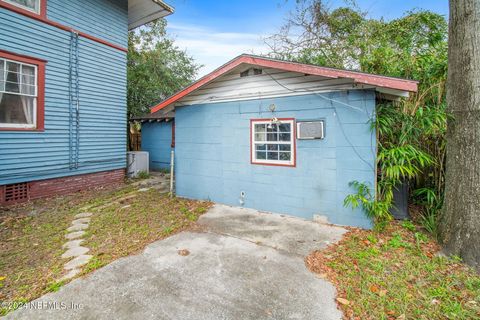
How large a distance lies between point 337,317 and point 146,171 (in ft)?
30.1

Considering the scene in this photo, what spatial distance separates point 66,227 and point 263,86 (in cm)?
484

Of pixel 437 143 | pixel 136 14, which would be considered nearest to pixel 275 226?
pixel 437 143

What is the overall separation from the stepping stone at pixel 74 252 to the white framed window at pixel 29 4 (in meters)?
6.11

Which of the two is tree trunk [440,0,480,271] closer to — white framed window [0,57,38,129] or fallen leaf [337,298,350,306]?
fallen leaf [337,298,350,306]

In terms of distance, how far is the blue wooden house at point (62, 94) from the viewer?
18.6ft

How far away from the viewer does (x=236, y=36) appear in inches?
472

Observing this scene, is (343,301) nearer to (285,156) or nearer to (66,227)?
(285,156)

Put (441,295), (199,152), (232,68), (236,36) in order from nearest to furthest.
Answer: (441,295), (232,68), (199,152), (236,36)

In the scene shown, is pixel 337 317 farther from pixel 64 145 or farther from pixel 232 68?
pixel 64 145

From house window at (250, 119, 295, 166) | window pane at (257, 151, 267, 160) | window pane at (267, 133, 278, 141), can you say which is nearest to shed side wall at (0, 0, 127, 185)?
house window at (250, 119, 295, 166)

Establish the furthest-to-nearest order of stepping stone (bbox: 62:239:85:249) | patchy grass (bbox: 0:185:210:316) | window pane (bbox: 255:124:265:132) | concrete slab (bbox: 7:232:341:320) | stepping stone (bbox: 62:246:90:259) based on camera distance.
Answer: window pane (bbox: 255:124:265:132)
stepping stone (bbox: 62:239:85:249)
stepping stone (bbox: 62:246:90:259)
patchy grass (bbox: 0:185:210:316)
concrete slab (bbox: 7:232:341:320)

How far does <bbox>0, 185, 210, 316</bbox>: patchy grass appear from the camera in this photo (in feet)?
9.27

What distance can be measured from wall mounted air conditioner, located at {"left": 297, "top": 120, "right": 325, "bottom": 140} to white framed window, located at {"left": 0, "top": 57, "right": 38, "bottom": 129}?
259 inches

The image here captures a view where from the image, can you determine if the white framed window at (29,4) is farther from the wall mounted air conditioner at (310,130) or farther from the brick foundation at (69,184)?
the wall mounted air conditioner at (310,130)
